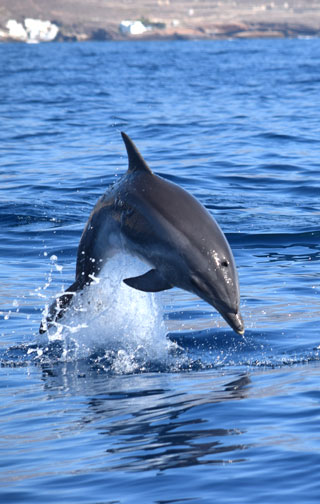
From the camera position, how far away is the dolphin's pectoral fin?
595 centimetres

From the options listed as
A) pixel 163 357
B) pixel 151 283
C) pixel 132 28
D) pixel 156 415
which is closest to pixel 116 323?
pixel 163 357

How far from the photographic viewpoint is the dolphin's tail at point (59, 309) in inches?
284

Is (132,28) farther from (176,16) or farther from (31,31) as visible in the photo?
(176,16)

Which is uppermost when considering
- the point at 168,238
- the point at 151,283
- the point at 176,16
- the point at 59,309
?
the point at 168,238

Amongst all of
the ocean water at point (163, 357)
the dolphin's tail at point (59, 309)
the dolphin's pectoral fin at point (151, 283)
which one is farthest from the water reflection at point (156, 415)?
the dolphin's pectoral fin at point (151, 283)

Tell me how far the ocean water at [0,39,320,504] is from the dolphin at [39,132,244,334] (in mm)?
699

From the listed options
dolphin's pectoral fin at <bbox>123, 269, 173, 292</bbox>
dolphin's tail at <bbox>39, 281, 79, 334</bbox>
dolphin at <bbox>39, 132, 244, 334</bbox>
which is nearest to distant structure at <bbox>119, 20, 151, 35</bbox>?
dolphin's tail at <bbox>39, 281, 79, 334</bbox>

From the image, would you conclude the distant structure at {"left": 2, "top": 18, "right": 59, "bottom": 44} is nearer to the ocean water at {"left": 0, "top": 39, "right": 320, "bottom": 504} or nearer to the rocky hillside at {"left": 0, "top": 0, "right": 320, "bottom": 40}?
the rocky hillside at {"left": 0, "top": 0, "right": 320, "bottom": 40}

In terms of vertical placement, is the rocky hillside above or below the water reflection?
below

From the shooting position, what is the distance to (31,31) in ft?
493

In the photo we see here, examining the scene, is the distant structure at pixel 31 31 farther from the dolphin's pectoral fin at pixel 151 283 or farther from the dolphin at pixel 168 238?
the dolphin's pectoral fin at pixel 151 283

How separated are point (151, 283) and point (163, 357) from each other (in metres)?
1.60

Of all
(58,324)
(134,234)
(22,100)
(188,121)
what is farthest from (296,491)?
(22,100)

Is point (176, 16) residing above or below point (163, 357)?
below
